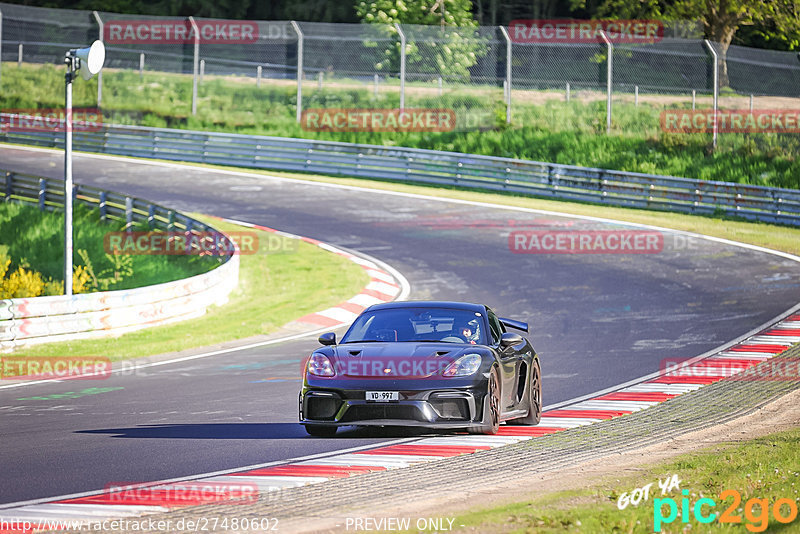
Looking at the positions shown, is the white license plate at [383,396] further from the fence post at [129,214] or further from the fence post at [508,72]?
the fence post at [508,72]

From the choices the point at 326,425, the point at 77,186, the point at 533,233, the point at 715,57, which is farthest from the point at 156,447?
the point at 715,57

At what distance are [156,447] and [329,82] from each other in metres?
32.0

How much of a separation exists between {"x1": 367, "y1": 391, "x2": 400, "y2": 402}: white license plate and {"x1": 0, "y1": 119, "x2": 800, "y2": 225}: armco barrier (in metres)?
22.2

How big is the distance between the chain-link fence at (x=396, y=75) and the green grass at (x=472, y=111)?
0.26 ft

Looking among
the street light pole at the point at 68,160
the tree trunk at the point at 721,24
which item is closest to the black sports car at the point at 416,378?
the street light pole at the point at 68,160

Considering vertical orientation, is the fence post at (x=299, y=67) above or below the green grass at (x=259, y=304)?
above

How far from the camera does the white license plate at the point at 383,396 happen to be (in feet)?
31.9

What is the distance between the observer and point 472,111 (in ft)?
Answer: 131

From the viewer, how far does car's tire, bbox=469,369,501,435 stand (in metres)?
9.94

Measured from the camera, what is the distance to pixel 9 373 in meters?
15.1

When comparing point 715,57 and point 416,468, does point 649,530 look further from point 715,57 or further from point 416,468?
point 715,57

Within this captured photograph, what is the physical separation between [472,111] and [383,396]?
101ft

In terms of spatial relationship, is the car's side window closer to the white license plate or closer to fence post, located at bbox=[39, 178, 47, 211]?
the white license plate

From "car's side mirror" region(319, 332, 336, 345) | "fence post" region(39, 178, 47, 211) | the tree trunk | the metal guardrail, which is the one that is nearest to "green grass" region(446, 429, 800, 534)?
"car's side mirror" region(319, 332, 336, 345)
